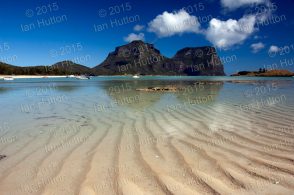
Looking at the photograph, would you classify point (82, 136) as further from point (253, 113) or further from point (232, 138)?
point (253, 113)

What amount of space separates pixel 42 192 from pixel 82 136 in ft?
11.5

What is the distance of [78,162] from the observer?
16.8 feet

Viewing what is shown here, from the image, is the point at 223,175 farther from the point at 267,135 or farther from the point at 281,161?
the point at 267,135

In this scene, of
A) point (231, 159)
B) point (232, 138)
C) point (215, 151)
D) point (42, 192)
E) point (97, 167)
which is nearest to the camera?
point (42, 192)

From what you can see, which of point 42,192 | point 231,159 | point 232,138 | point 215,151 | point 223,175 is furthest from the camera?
point 232,138

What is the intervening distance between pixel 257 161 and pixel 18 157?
4621 mm

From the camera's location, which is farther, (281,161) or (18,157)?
(18,157)

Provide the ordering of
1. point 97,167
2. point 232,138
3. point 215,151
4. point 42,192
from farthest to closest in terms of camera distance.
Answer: point 232,138
point 215,151
point 97,167
point 42,192

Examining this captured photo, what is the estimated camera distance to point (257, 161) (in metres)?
5.03

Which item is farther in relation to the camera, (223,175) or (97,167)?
(97,167)

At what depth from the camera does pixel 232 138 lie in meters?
6.91

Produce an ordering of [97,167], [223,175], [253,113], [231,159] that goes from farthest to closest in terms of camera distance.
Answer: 1. [253,113]
2. [231,159]
3. [97,167]
4. [223,175]

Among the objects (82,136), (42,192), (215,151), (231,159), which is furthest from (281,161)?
(82,136)

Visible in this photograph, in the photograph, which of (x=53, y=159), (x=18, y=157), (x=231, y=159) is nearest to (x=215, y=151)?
(x=231, y=159)
